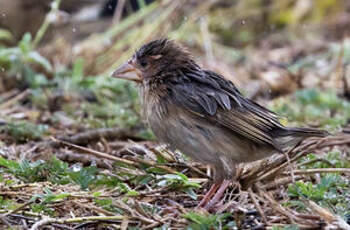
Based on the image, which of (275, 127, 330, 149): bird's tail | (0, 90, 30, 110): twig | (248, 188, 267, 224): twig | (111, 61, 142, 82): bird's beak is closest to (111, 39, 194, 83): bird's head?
(111, 61, 142, 82): bird's beak

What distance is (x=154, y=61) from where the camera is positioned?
4.19 meters

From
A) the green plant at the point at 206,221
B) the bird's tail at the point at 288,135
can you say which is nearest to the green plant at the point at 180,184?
the green plant at the point at 206,221

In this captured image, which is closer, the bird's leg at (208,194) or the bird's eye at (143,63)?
the bird's leg at (208,194)

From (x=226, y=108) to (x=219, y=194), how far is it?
53cm

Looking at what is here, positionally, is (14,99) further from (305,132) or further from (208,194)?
(305,132)

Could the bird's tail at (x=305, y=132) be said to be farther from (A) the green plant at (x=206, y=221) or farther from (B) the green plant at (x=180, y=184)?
(A) the green plant at (x=206, y=221)

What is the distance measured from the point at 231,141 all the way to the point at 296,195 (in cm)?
51

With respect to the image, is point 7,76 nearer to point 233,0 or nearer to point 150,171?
point 150,171

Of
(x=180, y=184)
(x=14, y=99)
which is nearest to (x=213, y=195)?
(x=180, y=184)

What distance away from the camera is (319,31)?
406 inches

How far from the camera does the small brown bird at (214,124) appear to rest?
12.2 ft

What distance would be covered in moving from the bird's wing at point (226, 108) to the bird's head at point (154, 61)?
0.24 m

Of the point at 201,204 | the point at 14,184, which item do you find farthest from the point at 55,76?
the point at 201,204

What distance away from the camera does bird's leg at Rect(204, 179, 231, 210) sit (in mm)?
3386
